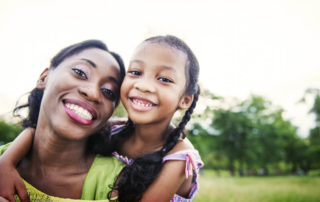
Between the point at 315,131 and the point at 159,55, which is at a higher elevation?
the point at 159,55

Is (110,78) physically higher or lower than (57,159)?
higher

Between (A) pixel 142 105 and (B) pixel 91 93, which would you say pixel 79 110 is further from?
(A) pixel 142 105

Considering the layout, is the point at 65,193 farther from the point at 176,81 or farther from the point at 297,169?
the point at 297,169

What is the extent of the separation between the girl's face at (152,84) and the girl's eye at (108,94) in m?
0.09

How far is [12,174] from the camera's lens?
1676 millimetres

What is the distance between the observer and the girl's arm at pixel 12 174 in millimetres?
1588

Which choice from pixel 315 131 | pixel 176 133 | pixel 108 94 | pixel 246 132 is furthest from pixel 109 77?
pixel 315 131

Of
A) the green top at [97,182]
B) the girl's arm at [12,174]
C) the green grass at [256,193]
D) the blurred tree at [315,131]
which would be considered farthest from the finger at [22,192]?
the blurred tree at [315,131]

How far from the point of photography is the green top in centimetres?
177

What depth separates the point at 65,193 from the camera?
188 centimetres

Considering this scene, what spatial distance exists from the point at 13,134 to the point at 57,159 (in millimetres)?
31120

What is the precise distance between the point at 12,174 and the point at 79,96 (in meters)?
0.81

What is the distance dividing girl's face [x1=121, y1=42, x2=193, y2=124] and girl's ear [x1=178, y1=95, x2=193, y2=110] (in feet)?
0.80

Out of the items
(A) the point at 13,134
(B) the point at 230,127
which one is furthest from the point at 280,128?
(A) the point at 13,134
